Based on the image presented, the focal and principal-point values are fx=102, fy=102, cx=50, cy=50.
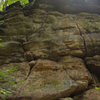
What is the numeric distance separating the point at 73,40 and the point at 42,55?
2.64 metres

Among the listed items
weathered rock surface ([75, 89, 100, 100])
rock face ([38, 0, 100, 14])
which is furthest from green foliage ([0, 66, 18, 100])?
rock face ([38, 0, 100, 14])

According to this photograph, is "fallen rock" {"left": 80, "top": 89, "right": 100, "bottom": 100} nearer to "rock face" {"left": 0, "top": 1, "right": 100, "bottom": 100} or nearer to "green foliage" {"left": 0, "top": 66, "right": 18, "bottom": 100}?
"rock face" {"left": 0, "top": 1, "right": 100, "bottom": 100}

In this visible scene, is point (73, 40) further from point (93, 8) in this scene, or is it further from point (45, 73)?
point (93, 8)

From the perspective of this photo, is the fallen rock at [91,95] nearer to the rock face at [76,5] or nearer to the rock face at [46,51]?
the rock face at [46,51]

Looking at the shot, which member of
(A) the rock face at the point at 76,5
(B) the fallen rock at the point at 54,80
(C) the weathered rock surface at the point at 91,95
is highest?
(A) the rock face at the point at 76,5

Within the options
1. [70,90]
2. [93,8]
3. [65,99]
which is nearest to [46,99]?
[65,99]

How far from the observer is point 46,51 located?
7.61 metres

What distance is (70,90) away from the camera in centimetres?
595

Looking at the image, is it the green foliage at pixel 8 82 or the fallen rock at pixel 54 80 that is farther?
the fallen rock at pixel 54 80

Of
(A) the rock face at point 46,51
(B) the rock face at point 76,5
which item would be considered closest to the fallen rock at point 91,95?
(A) the rock face at point 46,51

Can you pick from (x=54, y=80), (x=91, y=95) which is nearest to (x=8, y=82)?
(x=54, y=80)

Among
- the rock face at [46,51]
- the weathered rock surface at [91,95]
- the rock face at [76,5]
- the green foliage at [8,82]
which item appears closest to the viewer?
the green foliage at [8,82]

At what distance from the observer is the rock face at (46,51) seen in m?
5.91

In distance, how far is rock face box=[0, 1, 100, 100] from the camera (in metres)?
5.91
